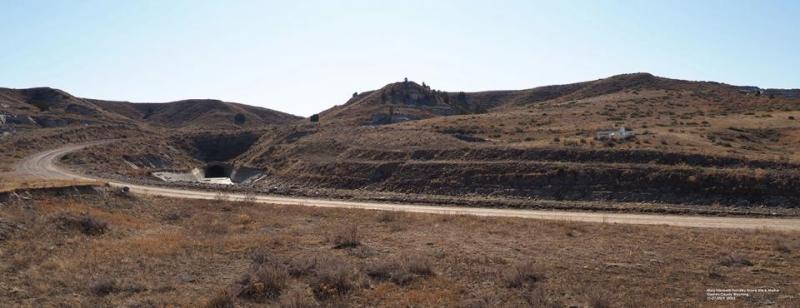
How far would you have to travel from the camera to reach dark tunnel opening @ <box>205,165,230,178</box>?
237 ft

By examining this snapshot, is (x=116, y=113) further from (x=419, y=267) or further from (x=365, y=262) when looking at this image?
(x=419, y=267)

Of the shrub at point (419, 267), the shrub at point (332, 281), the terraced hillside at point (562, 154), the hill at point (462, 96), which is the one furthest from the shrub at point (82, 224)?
the hill at point (462, 96)

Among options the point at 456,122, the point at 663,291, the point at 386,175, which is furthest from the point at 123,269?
the point at 456,122

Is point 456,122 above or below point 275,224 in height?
above

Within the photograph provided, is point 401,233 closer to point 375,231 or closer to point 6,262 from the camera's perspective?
point 375,231

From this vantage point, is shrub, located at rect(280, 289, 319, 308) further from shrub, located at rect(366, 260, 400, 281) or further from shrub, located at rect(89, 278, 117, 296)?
shrub, located at rect(89, 278, 117, 296)

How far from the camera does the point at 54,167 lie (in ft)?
173

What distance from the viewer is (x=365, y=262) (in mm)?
16625

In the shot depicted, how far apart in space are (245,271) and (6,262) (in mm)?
6601

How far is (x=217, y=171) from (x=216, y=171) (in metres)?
0.13

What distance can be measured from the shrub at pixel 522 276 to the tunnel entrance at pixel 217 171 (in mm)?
62182

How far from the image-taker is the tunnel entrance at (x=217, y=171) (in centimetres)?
7219

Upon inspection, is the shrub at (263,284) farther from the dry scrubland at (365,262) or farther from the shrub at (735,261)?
the shrub at (735,261)

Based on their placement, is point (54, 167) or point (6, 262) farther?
point (54, 167)
